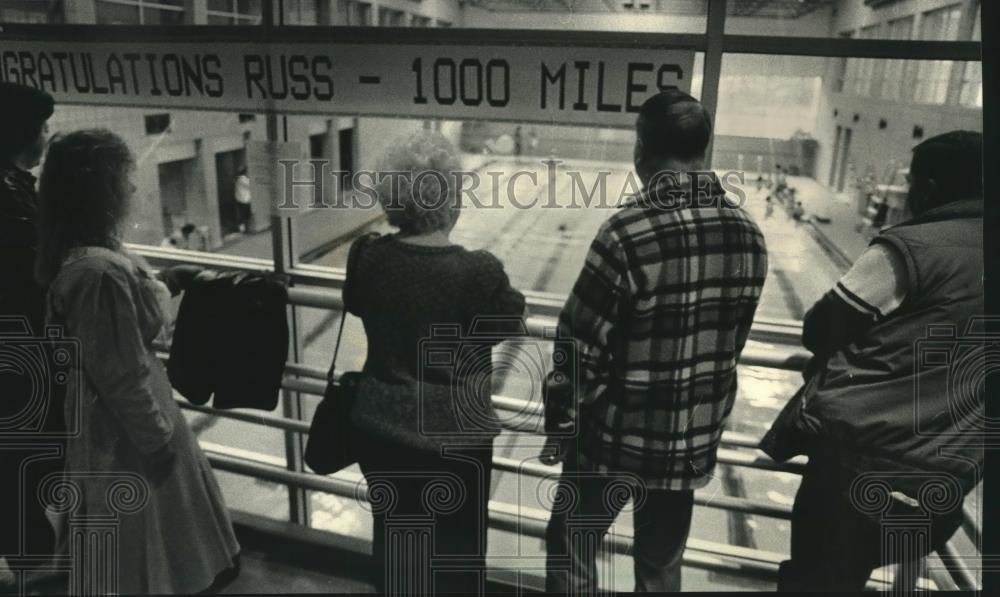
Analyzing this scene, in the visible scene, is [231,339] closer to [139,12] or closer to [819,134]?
[139,12]

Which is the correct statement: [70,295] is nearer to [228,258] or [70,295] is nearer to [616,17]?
[228,258]

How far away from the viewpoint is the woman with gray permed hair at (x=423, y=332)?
1635 millimetres

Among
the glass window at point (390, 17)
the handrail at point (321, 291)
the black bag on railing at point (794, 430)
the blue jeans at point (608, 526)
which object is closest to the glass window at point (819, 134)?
the handrail at point (321, 291)

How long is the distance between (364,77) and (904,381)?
1.81 meters

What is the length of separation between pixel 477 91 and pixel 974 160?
136cm

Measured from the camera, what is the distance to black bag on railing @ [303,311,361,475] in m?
1.88

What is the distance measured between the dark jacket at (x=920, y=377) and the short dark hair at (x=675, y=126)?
19.0 inches

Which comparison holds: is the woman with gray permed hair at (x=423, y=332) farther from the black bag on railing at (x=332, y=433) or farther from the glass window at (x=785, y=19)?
the glass window at (x=785, y=19)

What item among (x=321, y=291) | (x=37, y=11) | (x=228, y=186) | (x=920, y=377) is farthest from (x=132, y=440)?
(x=920, y=377)

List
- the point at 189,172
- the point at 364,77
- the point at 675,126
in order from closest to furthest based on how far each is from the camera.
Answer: the point at 675,126, the point at 364,77, the point at 189,172

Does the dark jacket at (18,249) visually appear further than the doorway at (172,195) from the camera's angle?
No

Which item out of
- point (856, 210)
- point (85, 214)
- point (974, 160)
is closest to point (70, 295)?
point (85, 214)

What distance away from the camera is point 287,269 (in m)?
2.54

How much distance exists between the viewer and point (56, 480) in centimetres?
203
